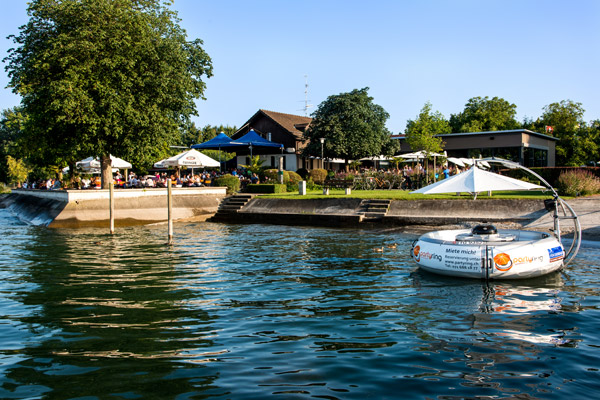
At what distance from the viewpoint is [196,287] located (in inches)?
496

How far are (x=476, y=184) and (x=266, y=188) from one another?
22555 millimetres

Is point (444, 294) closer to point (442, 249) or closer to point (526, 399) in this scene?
point (442, 249)

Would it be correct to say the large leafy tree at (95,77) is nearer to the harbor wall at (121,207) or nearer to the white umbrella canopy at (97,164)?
the harbor wall at (121,207)

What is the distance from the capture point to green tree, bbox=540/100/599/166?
58.3 metres

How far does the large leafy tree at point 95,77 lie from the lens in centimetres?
2841

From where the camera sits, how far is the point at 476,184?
15281 mm

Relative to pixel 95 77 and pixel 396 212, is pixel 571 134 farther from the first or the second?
pixel 95 77

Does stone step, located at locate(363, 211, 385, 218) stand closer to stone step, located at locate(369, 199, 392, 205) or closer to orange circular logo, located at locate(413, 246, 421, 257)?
stone step, located at locate(369, 199, 392, 205)

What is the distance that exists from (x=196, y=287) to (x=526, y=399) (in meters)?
8.53

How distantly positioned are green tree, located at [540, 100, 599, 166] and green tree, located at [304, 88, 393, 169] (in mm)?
24881

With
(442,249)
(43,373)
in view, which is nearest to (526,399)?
(43,373)

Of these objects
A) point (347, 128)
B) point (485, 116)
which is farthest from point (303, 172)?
point (485, 116)

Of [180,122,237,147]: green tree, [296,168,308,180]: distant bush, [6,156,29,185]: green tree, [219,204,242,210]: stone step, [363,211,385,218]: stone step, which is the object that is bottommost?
[363,211,385,218]: stone step

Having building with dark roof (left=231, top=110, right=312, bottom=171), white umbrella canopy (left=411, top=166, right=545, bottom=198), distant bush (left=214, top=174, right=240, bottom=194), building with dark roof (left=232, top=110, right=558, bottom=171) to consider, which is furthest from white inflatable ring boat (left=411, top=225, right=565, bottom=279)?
building with dark roof (left=231, top=110, right=312, bottom=171)
